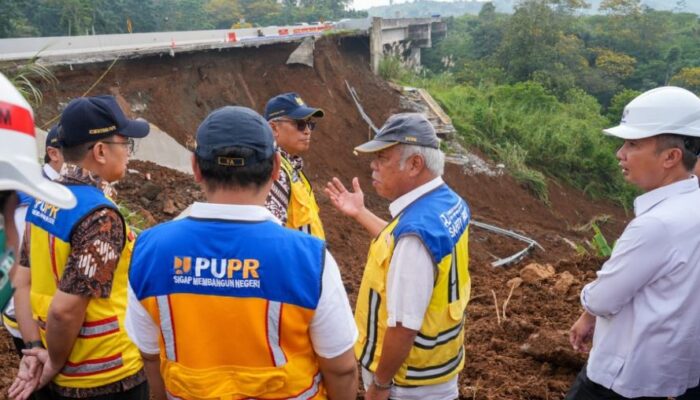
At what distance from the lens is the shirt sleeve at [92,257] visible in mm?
2141

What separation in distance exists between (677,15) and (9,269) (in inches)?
2614

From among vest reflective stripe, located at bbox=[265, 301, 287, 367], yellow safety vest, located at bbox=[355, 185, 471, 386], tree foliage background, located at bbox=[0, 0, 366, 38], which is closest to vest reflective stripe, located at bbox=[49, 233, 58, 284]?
vest reflective stripe, located at bbox=[265, 301, 287, 367]

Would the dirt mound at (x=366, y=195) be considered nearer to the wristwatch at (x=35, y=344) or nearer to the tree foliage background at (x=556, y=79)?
the wristwatch at (x=35, y=344)

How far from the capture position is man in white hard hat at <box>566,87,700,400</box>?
87.4 inches

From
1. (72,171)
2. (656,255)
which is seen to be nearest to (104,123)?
(72,171)

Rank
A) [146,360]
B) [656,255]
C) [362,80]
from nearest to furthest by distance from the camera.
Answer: [146,360], [656,255], [362,80]

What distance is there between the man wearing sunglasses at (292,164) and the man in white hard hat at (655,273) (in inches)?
65.6

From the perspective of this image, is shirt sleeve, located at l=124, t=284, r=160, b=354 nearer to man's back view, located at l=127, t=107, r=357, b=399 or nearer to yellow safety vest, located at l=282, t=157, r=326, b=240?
man's back view, located at l=127, t=107, r=357, b=399

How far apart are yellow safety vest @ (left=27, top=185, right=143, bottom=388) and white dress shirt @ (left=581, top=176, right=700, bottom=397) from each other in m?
2.06

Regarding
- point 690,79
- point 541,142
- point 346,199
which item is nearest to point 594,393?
point 346,199

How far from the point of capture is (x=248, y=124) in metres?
1.71

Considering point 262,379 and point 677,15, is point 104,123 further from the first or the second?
point 677,15

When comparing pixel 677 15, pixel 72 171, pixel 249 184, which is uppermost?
pixel 249 184

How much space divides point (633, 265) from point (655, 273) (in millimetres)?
102
